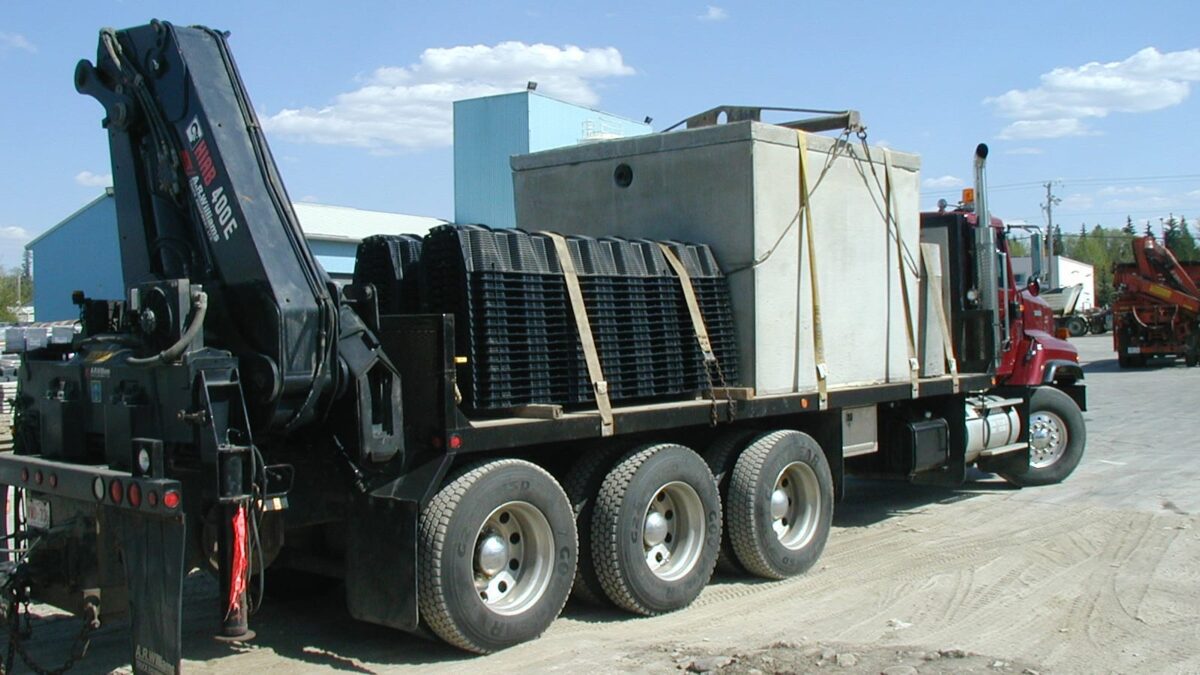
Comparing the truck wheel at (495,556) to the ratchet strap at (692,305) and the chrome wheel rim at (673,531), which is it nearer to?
the chrome wheel rim at (673,531)

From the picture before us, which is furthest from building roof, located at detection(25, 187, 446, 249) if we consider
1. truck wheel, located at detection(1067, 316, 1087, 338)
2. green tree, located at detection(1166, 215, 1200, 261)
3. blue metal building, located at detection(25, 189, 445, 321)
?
green tree, located at detection(1166, 215, 1200, 261)

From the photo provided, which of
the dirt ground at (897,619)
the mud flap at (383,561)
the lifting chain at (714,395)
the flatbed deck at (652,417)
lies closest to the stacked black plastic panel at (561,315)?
the lifting chain at (714,395)

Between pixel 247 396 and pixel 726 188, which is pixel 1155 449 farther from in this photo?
pixel 247 396

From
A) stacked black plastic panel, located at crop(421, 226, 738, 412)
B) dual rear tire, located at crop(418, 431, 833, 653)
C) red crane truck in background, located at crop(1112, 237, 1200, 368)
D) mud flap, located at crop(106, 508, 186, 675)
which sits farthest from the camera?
red crane truck in background, located at crop(1112, 237, 1200, 368)

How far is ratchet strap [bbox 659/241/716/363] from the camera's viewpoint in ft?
24.4

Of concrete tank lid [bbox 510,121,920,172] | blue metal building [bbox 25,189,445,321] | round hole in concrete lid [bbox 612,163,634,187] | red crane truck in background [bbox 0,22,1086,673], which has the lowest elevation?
red crane truck in background [bbox 0,22,1086,673]

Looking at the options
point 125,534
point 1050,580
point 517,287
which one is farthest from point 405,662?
point 1050,580

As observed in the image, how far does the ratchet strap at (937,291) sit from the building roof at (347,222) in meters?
21.9

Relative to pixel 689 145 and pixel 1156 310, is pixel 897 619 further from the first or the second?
pixel 1156 310

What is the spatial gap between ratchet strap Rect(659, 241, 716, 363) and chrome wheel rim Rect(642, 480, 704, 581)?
0.92 meters

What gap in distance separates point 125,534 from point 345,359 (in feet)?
4.29

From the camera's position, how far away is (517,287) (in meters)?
6.43

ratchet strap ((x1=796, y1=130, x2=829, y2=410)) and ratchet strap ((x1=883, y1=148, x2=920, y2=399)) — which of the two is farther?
ratchet strap ((x1=883, y1=148, x2=920, y2=399))

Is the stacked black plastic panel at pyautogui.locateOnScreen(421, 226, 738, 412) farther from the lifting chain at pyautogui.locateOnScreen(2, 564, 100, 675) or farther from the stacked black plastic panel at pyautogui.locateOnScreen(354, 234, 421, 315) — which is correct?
the lifting chain at pyautogui.locateOnScreen(2, 564, 100, 675)
